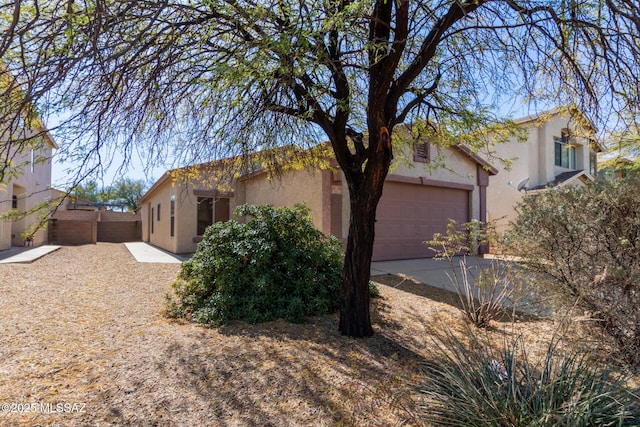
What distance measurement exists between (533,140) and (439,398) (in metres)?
18.3

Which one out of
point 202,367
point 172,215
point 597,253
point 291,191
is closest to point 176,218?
point 172,215

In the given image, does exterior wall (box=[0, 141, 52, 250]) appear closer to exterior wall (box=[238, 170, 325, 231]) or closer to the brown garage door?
exterior wall (box=[238, 170, 325, 231])

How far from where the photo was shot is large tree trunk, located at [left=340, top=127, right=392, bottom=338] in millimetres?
4379

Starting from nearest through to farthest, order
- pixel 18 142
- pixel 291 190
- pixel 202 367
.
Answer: pixel 18 142, pixel 202 367, pixel 291 190

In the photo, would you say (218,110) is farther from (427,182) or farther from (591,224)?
(427,182)

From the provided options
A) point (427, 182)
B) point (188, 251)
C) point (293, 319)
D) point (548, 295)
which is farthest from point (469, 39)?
point (188, 251)

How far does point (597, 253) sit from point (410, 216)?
8.43m

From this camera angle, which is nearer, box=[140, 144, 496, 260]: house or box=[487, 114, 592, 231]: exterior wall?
box=[140, 144, 496, 260]: house

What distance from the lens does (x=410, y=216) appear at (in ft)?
39.0

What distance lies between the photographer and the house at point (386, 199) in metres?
10.4

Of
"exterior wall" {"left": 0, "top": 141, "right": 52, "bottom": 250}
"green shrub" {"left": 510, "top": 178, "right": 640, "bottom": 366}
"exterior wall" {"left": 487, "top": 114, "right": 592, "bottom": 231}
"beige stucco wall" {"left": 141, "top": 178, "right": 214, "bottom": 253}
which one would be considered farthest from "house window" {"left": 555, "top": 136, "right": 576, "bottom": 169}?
"exterior wall" {"left": 0, "top": 141, "right": 52, "bottom": 250}

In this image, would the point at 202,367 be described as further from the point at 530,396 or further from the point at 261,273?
the point at 530,396

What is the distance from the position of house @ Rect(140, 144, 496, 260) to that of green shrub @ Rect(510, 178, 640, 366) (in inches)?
239

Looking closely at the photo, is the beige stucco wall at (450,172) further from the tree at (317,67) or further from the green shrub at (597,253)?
the green shrub at (597,253)
